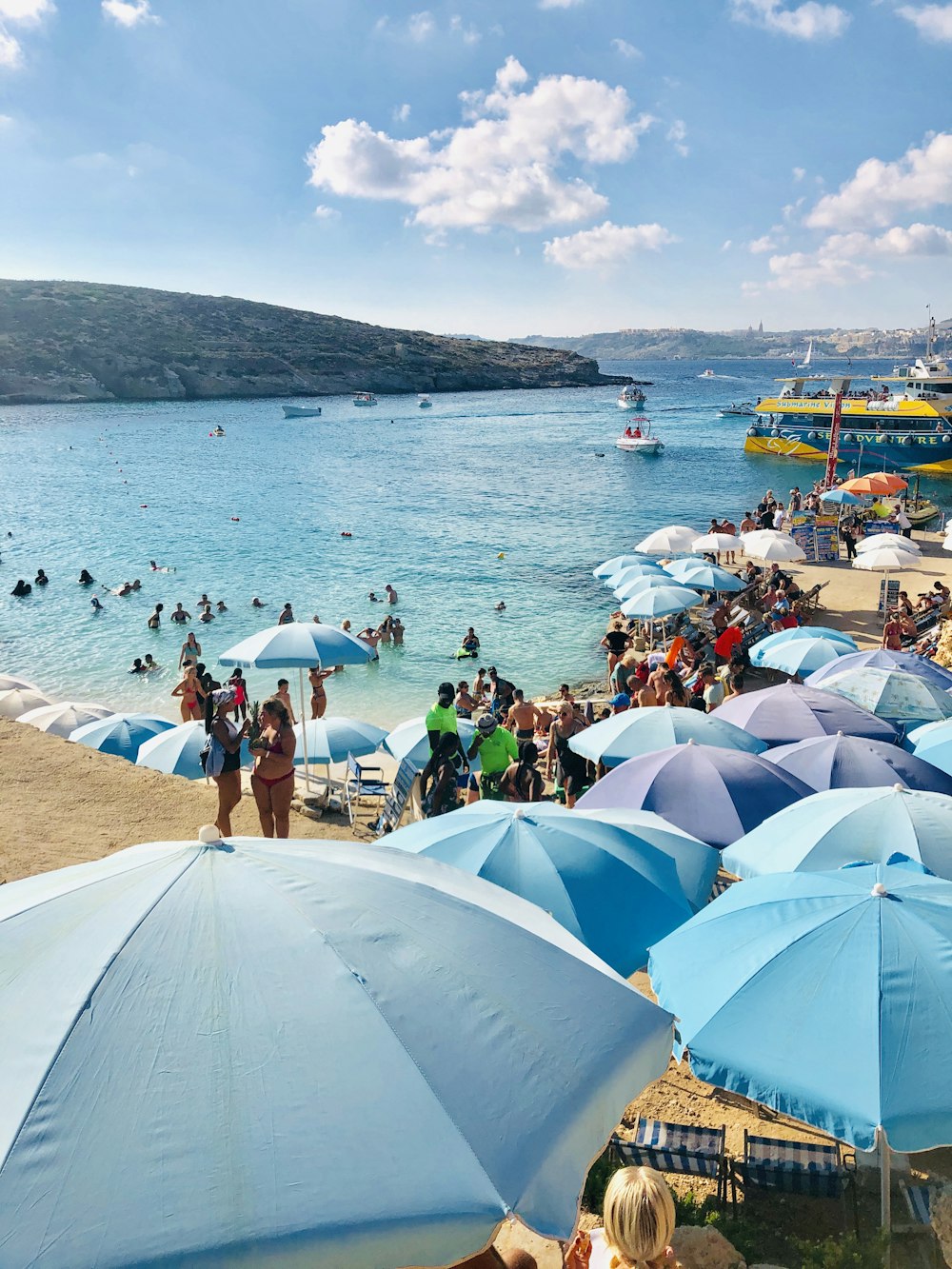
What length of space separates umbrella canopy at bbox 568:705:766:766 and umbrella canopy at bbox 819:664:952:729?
2.31 metres

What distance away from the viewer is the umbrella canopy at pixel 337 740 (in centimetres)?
1213

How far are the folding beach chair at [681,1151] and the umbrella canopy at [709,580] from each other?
49.4ft

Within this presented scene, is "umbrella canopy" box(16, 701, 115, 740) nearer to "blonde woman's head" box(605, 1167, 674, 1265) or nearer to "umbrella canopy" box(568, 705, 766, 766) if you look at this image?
"umbrella canopy" box(568, 705, 766, 766)

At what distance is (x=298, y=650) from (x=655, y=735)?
187 inches

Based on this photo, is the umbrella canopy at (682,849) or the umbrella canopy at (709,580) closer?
the umbrella canopy at (682,849)

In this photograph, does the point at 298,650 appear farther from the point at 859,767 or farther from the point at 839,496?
the point at 839,496

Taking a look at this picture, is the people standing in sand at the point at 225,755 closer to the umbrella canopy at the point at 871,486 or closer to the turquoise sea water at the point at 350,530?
the turquoise sea water at the point at 350,530

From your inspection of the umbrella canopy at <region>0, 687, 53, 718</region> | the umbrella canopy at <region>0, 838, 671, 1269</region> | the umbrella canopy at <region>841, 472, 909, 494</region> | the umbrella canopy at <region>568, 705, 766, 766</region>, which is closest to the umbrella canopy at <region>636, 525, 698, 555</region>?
the umbrella canopy at <region>841, 472, 909, 494</region>

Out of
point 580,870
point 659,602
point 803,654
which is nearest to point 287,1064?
point 580,870

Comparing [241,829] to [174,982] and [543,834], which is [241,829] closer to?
[543,834]

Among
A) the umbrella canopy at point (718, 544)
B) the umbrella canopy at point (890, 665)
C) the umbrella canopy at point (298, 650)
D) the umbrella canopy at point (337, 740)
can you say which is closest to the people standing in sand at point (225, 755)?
the umbrella canopy at point (298, 650)

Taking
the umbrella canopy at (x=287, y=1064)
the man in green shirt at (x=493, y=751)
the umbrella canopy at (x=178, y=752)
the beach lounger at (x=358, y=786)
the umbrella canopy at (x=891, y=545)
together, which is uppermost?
the umbrella canopy at (x=287, y=1064)

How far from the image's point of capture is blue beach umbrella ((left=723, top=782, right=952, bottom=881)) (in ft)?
19.5

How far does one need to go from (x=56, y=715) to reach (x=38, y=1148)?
1314 cm
